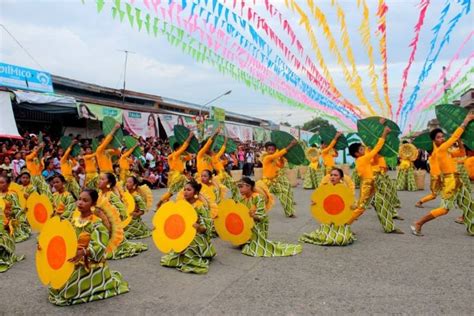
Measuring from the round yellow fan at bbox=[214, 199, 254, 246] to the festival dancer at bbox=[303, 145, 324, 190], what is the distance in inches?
347

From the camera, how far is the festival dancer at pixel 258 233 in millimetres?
5141

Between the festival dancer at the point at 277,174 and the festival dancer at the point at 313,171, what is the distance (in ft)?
19.3

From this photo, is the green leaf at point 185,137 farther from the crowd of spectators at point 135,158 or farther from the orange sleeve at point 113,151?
the crowd of spectators at point 135,158

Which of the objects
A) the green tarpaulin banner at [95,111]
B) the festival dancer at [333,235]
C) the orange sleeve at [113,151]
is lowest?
the festival dancer at [333,235]

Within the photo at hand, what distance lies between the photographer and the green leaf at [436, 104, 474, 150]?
18.7 ft

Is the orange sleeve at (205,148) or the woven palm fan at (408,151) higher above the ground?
the woven palm fan at (408,151)

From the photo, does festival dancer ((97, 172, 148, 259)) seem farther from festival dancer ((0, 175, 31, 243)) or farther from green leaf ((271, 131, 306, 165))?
green leaf ((271, 131, 306, 165))

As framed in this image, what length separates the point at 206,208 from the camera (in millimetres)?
4750

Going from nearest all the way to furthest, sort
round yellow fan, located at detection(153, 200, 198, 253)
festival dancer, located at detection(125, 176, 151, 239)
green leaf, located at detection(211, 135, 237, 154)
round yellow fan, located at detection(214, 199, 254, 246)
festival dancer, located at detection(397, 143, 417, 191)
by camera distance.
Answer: round yellow fan, located at detection(153, 200, 198, 253), round yellow fan, located at detection(214, 199, 254, 246), festival dancer, located at detection(125, 176, 151, 239), green leaf, located at detection(211, 135, 237, 154), festival dancer, located at detection(397, 143, 417, 191)

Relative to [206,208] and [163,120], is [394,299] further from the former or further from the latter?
[163,120]

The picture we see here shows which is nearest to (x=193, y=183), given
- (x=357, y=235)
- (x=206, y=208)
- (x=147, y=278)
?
(x=206, y=208)

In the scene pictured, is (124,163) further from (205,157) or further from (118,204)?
(118,204)

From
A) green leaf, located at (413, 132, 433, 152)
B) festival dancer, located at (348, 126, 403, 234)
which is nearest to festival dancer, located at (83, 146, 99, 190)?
festival dancer, located at (348, 126, 403, 234)

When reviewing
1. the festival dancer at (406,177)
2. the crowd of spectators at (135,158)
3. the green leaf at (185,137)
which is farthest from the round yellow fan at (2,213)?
the festival dancer at (406,177)
